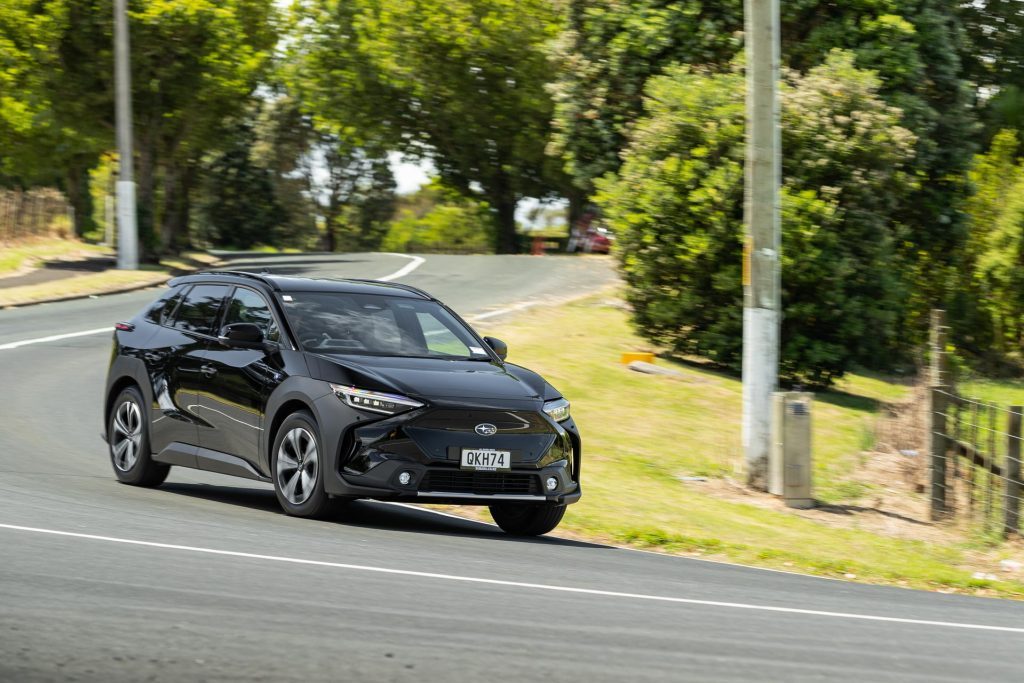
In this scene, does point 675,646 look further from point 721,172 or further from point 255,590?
point 721,172

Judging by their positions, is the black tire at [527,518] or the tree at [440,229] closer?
the black tire at [527,518]

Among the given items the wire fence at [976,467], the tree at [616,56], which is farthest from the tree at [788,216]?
the wire fence at [976,467]

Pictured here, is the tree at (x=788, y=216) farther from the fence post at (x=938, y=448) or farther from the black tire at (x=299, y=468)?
the black tire at (x=299, y=468)

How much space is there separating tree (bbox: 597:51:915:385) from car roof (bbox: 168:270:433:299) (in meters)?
11.9

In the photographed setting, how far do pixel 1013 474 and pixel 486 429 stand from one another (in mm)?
6487

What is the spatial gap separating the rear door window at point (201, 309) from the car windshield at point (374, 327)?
754mm

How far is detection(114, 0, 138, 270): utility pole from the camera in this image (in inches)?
1389

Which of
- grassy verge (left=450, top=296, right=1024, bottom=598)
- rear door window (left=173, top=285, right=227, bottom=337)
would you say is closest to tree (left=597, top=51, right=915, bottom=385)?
grassy verge (left=450, top=296, right=1024, bottom=598)

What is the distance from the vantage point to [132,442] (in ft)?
36.8

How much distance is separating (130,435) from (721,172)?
517 inches

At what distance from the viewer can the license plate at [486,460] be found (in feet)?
30.7

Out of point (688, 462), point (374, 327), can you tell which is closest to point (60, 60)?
point (688, 462)

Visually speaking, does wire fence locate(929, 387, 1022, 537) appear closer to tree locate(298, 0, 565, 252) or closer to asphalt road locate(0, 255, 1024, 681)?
asphalt road locate(0, 255, 1024, 681)

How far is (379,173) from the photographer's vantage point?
9375 cm
